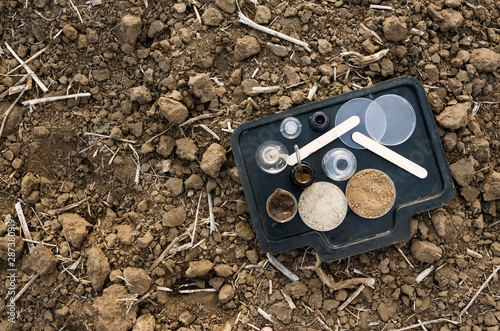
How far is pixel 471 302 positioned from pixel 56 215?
100 inches

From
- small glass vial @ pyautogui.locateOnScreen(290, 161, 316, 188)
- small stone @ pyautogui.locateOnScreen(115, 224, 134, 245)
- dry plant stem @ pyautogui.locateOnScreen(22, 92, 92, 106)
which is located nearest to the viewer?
small glass vial @ pyautogui.locateOnScreen(290, 161, 316, 188)

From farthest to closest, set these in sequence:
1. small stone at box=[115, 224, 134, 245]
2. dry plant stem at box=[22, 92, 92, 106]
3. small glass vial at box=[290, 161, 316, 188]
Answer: dry plant stem at box=[22, 92, 92, 106] < small stone at box=[115, 224, 134, 245] < small glass vial at box=[290, 161, 316, 188]

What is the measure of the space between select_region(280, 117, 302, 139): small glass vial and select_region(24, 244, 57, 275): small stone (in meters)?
1.55

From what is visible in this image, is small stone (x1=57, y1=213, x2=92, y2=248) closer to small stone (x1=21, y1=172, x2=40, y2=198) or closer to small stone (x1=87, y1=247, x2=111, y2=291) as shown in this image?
small stone (x1=87, y1=247, x2=111, y2=291)

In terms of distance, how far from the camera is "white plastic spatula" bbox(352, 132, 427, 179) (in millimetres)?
2309

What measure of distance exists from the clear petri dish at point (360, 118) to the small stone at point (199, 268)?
1087 mm

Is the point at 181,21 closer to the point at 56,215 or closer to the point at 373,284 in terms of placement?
the point at 56,215

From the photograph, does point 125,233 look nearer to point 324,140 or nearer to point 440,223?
point 324,140

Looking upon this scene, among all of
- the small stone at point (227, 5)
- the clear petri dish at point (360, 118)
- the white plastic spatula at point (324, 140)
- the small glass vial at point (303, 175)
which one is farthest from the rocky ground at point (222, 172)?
the small glass vial at point (303, 175)

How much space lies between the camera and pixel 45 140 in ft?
8.07

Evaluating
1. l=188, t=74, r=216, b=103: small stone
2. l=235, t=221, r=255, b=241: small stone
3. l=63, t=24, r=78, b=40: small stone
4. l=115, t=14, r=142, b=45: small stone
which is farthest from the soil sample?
l=63, t=24, r=78, b=40: small stone

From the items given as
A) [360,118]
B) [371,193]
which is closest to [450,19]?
[360,118]

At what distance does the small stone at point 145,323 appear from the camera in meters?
2.25

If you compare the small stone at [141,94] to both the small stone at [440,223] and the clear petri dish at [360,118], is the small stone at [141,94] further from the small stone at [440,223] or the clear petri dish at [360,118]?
the small stone at [440,223]
